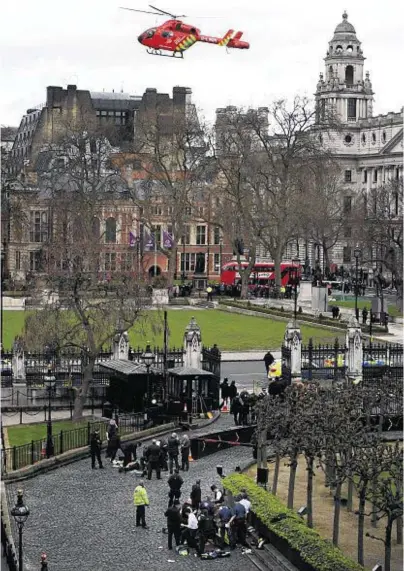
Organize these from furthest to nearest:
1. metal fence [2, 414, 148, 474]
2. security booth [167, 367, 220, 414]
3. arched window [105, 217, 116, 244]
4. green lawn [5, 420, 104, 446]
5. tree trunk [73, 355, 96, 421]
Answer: arched window [105, 217, 116, 244] < security booth [167, 367, 220, 414] < tree trunk [73, 355, 96, 421] < green lawn [5, 420, 104, 446] < metal fence [2, 414, 148, 474]

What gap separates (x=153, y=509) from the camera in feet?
95.9

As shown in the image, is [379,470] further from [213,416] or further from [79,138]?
[79,138]

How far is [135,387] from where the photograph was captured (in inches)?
1588

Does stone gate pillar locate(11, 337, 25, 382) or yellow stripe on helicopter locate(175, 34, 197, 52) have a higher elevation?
yellow stripe on helicopter locate(175, 34, 197, 52)

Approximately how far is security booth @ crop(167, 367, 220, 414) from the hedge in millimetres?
9464

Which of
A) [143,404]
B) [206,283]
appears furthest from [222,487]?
[206,283]

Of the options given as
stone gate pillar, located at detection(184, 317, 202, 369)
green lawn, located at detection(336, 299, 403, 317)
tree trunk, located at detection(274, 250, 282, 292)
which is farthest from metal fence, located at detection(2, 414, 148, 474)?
tree trunk, located at detection(274, 250, 282, 292)

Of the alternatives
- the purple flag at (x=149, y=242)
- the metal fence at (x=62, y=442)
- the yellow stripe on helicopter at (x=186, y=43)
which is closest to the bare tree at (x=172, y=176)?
the purple flag at (x=149, y=242)

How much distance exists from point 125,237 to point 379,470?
235ft

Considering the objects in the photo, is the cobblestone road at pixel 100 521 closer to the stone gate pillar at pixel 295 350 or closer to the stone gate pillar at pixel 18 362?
the stone gate pillar at pixel 295 350

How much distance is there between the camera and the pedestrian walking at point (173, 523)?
84.8 feet

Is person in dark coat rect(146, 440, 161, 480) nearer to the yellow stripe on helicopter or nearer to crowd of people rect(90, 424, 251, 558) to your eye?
crowd of people rect(90, 424, 251, 558)

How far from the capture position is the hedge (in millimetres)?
23531

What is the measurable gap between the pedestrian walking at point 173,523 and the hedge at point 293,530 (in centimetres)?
176
